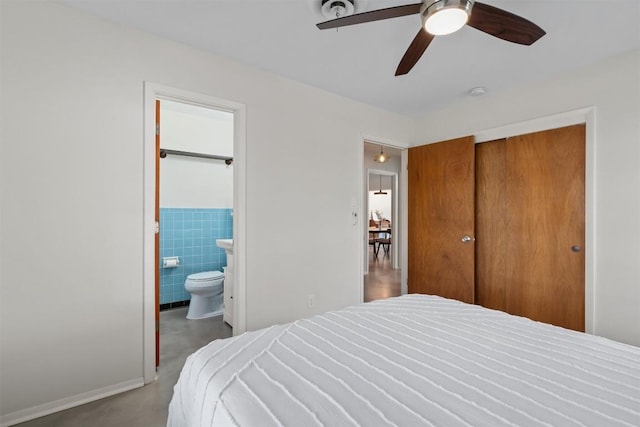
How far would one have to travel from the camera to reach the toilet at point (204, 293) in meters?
3.24

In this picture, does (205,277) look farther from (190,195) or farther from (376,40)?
(376,40)

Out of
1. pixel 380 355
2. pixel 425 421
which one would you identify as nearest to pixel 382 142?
pixel 380 355

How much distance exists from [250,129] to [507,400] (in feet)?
7.69

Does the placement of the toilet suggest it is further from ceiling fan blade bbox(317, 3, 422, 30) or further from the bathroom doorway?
ceiling fan blade bbox(317, 3, 422, 30)

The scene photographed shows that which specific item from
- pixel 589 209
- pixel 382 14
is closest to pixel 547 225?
pixel 589 209

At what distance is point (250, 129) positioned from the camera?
98.8 inches

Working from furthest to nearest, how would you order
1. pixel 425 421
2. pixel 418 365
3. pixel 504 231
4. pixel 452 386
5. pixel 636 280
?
pixel 504 231 < pixel 636 280 < pixel 418 365 < pixel 452 386 < pixel 425 421

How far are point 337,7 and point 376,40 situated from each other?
0.51 m

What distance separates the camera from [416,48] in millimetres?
1685

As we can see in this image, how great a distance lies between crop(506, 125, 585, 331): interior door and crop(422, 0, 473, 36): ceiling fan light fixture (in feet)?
6.33

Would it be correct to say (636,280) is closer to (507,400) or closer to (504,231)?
(504,231)

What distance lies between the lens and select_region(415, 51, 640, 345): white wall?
2.20 metres

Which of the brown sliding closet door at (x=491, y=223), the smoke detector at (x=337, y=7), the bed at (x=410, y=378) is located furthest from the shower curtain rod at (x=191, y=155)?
the brown sliding closet door at (x=491, y=223)

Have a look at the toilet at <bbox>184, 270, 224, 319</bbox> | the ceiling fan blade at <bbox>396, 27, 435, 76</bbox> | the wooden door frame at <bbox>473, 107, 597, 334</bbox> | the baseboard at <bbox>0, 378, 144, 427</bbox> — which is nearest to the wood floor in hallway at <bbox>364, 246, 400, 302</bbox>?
the toilet at <bbox>184, 270, 224, 319</bbox>
